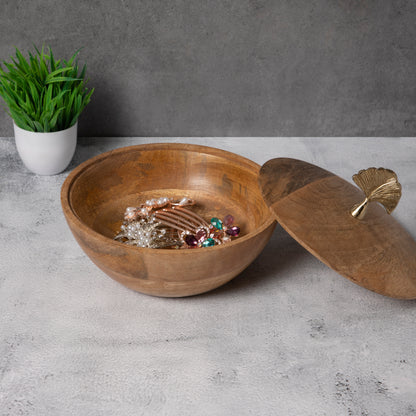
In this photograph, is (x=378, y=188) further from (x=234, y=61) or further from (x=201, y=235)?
(x=234, y=61)

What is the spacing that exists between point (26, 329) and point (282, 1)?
114 centimetres

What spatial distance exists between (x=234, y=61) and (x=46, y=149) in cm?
62

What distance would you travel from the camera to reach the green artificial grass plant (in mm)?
1345

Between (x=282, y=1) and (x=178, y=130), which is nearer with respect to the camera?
(x=282, y=1)

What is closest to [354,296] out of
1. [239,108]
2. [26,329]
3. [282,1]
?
[26,329]

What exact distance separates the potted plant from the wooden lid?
61 cm

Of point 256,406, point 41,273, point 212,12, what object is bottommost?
point 41,273

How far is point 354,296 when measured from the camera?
1113 millimetres

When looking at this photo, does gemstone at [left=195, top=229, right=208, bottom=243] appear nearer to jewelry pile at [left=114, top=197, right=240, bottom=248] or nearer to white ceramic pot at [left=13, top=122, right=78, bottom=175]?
jewelry pile at [left=114, top=197, right=240, bottom=248]

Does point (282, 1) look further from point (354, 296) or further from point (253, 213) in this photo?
point (354, 296)

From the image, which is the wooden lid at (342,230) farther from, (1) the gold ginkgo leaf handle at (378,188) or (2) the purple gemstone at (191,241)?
(2) the purple gemstone at (191,241)

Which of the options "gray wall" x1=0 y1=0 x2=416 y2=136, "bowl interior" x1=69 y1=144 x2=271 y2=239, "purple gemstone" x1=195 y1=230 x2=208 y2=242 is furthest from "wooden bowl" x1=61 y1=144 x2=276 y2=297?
"gray wall" x1=0 y1=0 x2=416 y2=136

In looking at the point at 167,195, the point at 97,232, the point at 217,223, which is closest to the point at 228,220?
the point at 217,223

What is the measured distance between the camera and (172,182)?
1.30 meters
